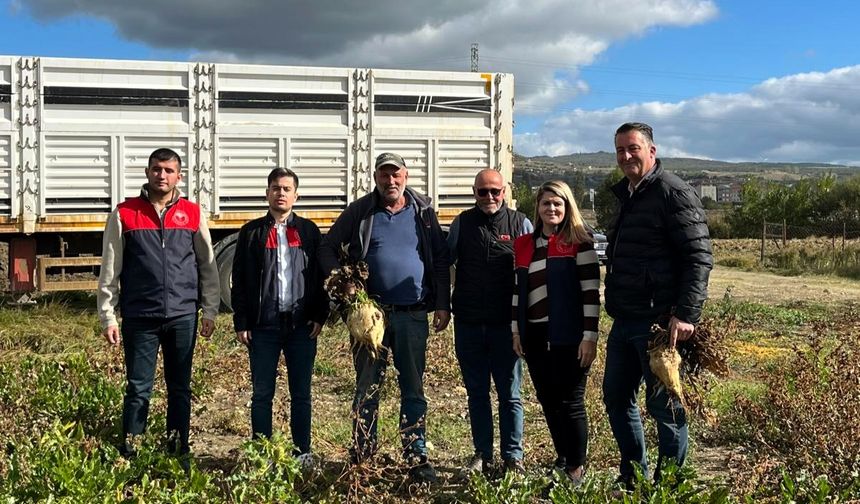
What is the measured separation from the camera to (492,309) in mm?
4250

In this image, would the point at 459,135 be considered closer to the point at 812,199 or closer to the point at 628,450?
the point at 628,450

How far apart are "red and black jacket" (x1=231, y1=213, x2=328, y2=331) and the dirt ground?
9927 mm

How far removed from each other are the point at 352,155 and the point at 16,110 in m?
3.66

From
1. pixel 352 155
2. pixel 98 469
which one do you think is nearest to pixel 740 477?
pixel 98 469

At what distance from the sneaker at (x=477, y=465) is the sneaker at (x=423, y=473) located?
18cm

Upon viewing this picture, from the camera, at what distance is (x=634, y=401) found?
3.97 m

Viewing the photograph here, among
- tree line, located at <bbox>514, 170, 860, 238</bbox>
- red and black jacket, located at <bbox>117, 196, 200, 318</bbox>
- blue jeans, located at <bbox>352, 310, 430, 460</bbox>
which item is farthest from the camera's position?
tree line, located at <bbox>514, 170, 860, 238</bbox>

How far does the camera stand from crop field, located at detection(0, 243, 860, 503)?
3469 millimetres

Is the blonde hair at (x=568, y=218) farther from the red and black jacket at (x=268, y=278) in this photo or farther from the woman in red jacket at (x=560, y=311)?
the red and black jacket at (x=268, y=278)

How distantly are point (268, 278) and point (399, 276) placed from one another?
2.28ft

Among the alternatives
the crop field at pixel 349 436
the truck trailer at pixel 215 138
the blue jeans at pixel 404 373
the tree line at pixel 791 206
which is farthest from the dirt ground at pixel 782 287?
the tree line at pixel 791 206

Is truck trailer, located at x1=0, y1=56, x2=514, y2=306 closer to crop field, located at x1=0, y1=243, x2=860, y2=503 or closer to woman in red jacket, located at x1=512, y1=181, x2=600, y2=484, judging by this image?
crop field, located at x1=0, y1=243, x2=860, y2=503

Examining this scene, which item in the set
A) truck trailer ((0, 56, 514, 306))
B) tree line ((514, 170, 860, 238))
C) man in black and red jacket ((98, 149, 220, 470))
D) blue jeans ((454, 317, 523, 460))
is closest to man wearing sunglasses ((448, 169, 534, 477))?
blue jeans ((454, 317, 523, 460))

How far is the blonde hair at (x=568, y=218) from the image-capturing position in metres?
4.01
